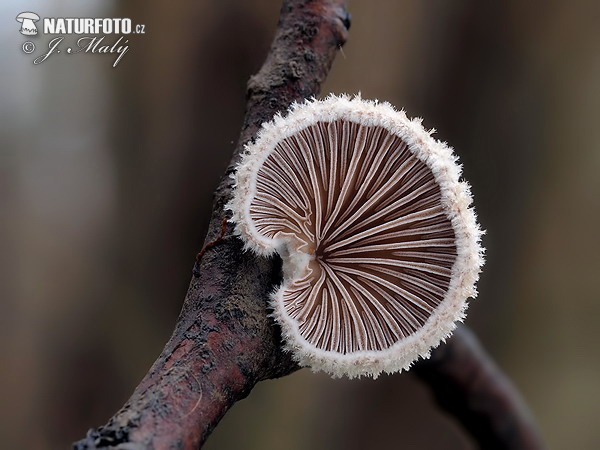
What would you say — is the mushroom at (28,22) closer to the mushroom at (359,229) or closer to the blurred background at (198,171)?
the blurred background at (198,171)

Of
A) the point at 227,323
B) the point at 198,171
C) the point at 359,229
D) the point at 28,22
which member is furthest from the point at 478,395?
the point at 28,22

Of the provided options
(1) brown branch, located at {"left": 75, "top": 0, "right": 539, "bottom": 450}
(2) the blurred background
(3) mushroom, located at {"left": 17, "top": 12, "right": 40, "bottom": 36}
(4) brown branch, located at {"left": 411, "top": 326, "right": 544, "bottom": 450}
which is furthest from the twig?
(2) the blurred background

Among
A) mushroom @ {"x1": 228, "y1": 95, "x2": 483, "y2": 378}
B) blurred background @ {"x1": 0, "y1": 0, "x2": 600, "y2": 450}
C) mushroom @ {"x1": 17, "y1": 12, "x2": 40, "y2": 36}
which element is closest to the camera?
mushroom @ {"x1": 228, "y1": 95, "x2": 483, "y2": 378}

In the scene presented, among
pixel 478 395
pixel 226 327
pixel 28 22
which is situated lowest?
pixel 226 327

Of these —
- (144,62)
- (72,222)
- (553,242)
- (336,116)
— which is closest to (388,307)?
(336,116)

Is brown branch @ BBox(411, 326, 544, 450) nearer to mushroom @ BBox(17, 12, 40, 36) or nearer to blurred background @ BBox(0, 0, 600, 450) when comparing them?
blurred background @ BBox(0, 0, 600, 450)

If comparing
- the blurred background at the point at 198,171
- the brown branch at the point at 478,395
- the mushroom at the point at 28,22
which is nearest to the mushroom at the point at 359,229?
the brown branch at the point at 478,395

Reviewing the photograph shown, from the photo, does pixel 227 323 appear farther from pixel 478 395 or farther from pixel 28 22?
pixel 28 22
